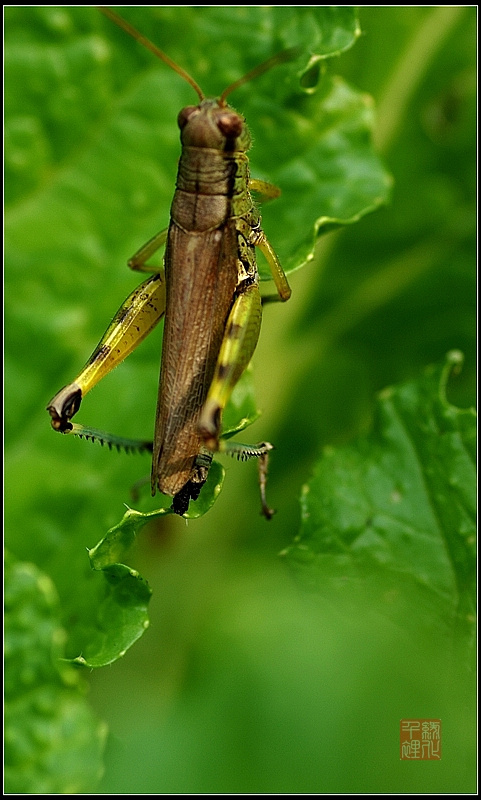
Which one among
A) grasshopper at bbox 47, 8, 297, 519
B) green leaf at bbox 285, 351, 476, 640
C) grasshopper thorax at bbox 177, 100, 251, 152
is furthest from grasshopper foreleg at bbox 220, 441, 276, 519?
grasshopper thorax at bbox 177, 100, 251, 152

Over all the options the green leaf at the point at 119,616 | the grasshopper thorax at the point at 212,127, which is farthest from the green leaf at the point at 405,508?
the grasshopper thorax at the point at 212,127

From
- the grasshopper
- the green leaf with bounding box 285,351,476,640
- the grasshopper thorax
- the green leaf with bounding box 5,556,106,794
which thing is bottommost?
the green leaf with bounding box 5,556,106,794

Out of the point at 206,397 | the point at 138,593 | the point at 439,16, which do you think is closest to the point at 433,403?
the point at 206,397

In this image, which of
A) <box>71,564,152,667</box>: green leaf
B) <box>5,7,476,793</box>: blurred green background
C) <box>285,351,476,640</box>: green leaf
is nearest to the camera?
<box>71,564,152,667</box>: green leaf

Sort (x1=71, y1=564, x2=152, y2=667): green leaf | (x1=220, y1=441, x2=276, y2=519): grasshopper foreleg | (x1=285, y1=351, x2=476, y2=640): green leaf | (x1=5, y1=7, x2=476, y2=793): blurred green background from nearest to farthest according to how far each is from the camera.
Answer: (x1=71, y1=564, x2=152, y2=667): green leaf, (x1=285, y1=351, x2=476, y2=640): green leaf, (x1=220, y1=441, x2=276, y2=519): grasshopper foreleg, (x1=5, y1=7, x2=476, y2=793): blurred green background

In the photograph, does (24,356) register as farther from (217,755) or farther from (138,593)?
(217,755)

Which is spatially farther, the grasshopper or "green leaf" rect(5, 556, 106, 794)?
"green leaf" rect(5, 556, 106, 794)

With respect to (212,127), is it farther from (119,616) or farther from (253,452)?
(119,616)

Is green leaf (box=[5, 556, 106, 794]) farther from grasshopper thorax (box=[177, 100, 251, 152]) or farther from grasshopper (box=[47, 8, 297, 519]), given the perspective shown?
grasshopper thorax (box=[177, 100, 251, 152])
